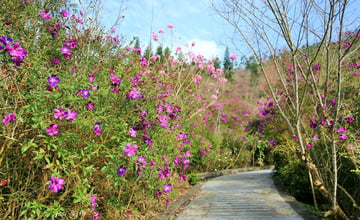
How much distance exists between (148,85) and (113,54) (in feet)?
3.41

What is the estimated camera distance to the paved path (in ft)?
11.9

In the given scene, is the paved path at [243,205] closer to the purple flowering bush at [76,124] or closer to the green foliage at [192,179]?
the purple flowering bush at [76,124]

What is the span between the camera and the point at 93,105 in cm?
226

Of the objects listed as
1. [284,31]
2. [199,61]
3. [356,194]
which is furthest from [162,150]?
[199,61]

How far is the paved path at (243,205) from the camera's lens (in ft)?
11.9

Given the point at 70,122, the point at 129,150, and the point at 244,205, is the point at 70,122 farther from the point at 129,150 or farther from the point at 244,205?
the point at 244,205

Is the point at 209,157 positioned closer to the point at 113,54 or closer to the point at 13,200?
the point at 113,54

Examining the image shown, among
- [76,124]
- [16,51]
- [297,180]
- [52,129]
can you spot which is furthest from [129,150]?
[297,180]

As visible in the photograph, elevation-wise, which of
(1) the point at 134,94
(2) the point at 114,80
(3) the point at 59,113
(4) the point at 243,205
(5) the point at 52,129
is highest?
(2) the point at 114,80

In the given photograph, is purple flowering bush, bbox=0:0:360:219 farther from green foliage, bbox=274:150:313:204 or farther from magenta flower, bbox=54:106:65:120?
green foliage, bbox=274:150:313:204

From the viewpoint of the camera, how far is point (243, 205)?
13.6ft

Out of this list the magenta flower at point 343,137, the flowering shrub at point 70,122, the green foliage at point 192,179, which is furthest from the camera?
the green foliage at point 192,179

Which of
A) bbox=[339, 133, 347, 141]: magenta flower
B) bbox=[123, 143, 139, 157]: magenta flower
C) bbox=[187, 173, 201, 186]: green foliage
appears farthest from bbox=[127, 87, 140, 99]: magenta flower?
bbox=[187, 173, 201, 186]: green foliage

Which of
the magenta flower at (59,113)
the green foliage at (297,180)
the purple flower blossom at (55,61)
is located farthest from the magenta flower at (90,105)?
the green foliage at (297,180)
